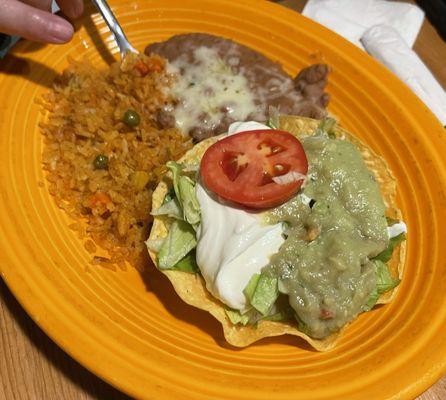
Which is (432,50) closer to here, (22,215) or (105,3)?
(105,3)

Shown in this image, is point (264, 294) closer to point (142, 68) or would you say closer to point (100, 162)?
point (100, 162)

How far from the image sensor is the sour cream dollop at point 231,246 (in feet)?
7.02

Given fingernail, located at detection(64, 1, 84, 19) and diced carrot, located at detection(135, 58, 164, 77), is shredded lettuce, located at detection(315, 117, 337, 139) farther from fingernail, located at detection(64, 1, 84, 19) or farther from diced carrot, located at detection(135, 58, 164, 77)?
fingernail, located at detection(64, 1, 84, 19)

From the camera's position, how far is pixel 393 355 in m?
2.22

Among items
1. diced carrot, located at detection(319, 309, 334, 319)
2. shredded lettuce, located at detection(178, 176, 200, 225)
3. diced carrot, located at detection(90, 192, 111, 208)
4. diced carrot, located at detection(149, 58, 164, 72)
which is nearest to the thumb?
diced carrot, located at detection(149, 58, 164, 72)

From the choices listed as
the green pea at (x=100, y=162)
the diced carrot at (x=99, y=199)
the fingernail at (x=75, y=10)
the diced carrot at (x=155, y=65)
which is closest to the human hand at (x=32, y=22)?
the fingernail at (x=75, y=10)

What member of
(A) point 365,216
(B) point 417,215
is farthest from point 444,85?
(A) point 365,216

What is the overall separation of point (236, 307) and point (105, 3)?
2008 mm

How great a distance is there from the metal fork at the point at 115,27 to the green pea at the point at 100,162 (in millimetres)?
740

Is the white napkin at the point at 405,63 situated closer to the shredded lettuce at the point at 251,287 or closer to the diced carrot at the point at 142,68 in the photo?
the diced carrot at the point at 142,68

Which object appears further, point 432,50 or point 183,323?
point 432,50

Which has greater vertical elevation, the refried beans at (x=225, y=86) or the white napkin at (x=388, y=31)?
the refried beans at (x=225, y=86)

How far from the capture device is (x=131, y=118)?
2.91m

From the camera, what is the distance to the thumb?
2562mm
